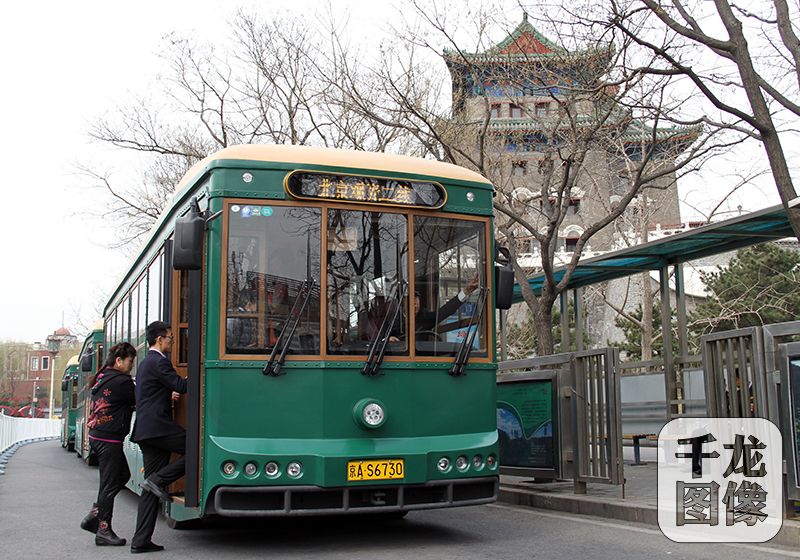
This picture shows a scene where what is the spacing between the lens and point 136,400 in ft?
27.0

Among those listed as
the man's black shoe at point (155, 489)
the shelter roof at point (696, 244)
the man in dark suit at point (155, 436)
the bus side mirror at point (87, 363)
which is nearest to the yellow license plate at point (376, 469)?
the man in dark suit at point (155, 436)

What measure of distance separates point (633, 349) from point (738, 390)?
1082 inches

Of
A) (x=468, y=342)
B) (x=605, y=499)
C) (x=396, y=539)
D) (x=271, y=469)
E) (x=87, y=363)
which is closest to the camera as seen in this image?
(x=271, y=469)

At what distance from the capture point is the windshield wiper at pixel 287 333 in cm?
775

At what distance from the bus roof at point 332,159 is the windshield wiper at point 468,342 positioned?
1110 mm

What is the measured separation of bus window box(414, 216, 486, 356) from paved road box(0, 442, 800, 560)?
5.61ft

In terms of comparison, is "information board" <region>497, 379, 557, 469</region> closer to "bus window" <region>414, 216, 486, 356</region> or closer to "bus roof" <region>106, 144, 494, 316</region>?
"bus window" <region>414, 216, 486, 356</region>

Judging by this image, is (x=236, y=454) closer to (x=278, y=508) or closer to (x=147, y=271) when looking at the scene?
(x=278, y=508)

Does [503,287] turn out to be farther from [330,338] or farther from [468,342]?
[330,338]

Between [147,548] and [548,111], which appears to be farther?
[548,111]

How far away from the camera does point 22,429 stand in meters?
40.2

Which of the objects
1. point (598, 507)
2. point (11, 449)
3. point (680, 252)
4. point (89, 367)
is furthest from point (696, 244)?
point (11, 449)

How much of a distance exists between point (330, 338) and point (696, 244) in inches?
288

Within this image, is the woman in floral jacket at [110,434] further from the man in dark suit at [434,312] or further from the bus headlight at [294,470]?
the man in dark suit at [434,312]
